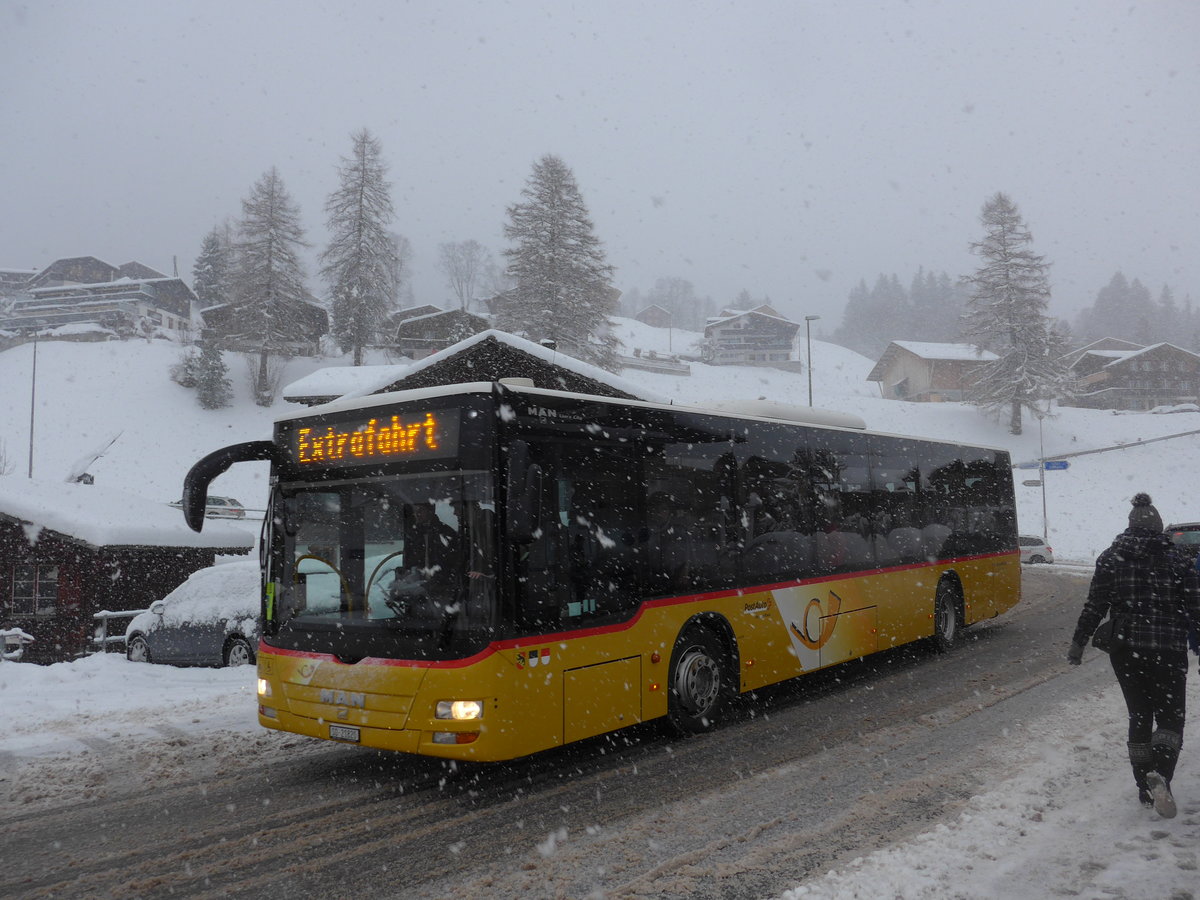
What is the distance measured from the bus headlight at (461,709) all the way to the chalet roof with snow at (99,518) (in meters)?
13.3

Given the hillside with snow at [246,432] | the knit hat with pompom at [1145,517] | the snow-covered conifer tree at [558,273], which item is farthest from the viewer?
the hillside with snow at [246,432]

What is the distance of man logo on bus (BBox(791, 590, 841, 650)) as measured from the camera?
365 inches

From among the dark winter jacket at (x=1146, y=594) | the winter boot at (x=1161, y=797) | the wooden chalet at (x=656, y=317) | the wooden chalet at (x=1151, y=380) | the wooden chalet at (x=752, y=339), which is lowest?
the winter boot at (x=1161, y=797)

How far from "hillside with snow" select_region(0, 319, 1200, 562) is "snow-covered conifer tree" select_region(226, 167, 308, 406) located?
350 centimetres

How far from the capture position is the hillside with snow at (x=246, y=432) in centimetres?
4500

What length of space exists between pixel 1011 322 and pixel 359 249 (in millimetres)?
46586

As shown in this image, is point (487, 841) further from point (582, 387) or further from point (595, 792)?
point (582, 387)

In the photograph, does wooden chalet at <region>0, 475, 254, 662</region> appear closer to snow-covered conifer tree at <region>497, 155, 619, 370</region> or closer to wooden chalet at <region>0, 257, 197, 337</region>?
snow-covered conifer tree at <region>497, 155, 619, 370</region>

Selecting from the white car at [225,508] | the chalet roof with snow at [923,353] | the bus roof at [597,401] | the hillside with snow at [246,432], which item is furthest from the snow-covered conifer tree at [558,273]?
the chalet roof with snow at [923,353]

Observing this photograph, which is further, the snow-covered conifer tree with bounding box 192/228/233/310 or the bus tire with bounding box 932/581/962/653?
the snow-covered conifer tree with bounding box 192/228/233/310

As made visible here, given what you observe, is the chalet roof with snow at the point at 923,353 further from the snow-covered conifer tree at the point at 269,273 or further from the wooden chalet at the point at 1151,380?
the snow-covered conifer tree at the point at 269,273

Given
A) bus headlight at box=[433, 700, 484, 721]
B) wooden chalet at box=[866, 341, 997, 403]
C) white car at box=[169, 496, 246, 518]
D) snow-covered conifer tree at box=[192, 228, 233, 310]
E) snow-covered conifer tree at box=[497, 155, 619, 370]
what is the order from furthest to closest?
snow-covered conifer tree at box=[192, 228, 233, 310] → wooden chalet at box=[866, 341, 997, 403] → snow-covered conifer tree at box=[497, 155, 619, 370] → white car at box=[169, 496, 246, 518] → bus headlight at box=[433, 700, 484, 721]

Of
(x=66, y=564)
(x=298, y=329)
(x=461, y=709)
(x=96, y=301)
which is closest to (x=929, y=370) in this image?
(x=298, y=329)

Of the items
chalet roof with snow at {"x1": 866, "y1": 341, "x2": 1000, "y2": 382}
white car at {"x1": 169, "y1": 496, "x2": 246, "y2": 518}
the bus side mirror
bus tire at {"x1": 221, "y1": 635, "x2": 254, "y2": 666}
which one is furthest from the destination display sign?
chalet roof with snow at {"x1": 866, "y1": 341, "x2": 1000, "y2": 382}
